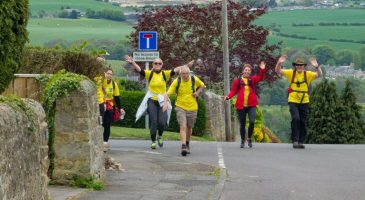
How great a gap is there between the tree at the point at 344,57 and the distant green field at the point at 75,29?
16.2m

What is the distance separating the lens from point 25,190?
1053 cm

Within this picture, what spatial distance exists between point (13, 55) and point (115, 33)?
70840mm

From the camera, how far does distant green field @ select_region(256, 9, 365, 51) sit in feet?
310

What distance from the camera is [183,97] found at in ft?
67.7

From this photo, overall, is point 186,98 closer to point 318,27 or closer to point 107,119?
point 107,119

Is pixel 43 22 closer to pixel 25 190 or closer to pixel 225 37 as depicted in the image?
pixel 225 37

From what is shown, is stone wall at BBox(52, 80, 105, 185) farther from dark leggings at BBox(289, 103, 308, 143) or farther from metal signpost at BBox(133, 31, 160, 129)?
metal signpost at BBox(133, 31, 160, 129)

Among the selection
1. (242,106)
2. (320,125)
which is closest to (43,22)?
(320,125)

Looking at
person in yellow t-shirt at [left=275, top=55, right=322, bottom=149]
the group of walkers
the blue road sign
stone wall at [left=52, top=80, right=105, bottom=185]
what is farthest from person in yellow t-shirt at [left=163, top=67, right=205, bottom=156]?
the blue road sign

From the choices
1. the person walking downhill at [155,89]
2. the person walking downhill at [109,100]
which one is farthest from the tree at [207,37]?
the person walking downhill at [109,100]

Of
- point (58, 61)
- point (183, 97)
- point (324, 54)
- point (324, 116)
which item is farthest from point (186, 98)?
point (324, 54)

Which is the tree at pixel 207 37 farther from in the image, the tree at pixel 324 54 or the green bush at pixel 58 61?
the tree at pixel 324 54

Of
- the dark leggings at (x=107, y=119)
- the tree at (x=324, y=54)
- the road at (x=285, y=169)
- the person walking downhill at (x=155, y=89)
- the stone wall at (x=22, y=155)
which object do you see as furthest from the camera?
the tree at (x=324, y=54)

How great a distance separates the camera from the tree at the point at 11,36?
44.2ft
